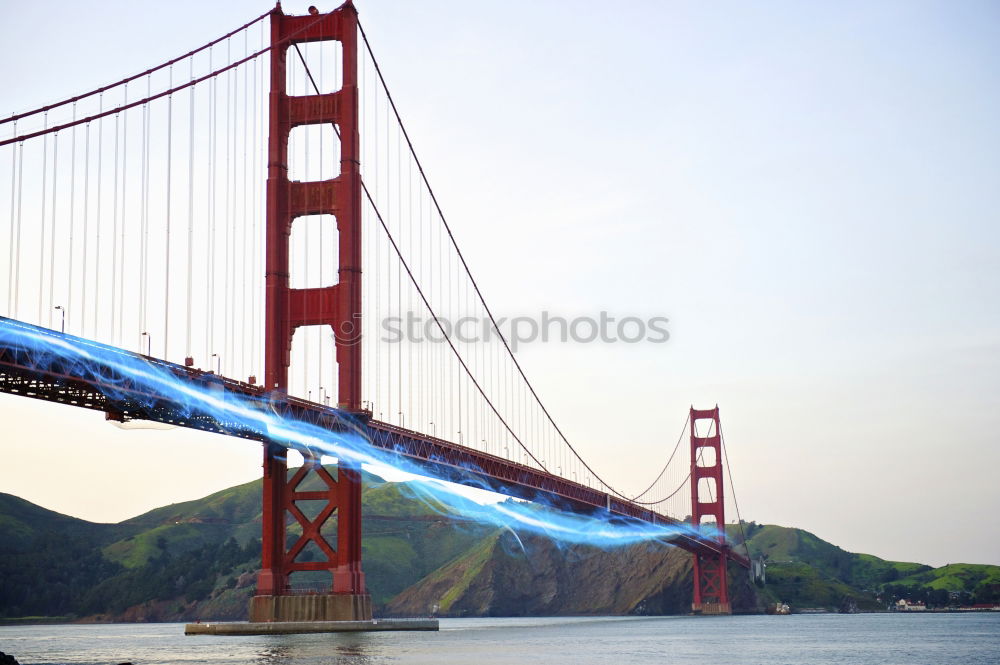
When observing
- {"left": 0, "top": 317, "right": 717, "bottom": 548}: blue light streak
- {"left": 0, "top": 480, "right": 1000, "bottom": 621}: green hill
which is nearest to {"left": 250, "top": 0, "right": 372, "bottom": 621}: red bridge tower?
{"left": 0, "top": 317, "right": 717, "bottom": 548}: blue light streak

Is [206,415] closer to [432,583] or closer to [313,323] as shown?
[313,323]

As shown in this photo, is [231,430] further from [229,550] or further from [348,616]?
[229,550]

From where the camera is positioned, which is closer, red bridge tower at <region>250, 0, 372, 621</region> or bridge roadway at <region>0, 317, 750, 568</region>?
bridge roadway at <region>0, 317, 750, 568</region>

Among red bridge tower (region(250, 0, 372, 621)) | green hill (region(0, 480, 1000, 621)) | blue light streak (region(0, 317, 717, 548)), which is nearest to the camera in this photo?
blue light streak (region(0, 317, 717, 548))

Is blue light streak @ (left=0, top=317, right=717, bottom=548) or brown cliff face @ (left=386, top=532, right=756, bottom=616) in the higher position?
blue light streak @ (left=0, top=317, right=717, bottom=548)

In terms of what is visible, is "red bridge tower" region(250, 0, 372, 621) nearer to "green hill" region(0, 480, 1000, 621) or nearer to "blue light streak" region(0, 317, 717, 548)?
"blue light streak" region(0, 317, 717, 548)

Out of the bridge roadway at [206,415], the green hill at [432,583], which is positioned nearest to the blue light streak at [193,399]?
the bridge roadway at [206,415]

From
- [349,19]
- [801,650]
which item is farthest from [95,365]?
[801,650]
